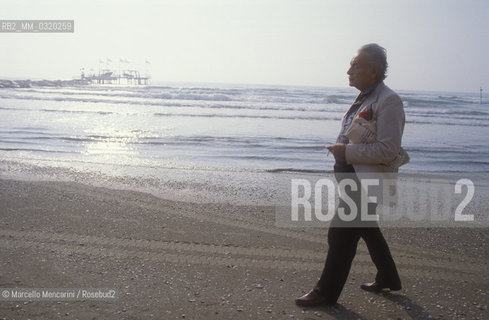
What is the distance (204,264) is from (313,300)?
120cm

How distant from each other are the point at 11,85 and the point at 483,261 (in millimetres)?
59622

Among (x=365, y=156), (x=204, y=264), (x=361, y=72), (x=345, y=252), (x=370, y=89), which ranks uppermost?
(x=361, y=72)

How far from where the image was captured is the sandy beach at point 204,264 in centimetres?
320

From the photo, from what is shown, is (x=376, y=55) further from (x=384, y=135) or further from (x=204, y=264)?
(x=204, y=264)

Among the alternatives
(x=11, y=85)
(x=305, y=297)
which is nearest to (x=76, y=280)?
(x=305, y=297)

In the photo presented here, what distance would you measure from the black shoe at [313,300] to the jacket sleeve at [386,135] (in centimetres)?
115

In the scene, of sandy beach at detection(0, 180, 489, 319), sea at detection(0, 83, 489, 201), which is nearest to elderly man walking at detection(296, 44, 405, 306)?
sandy beach at detection(0, 180, 489, 319)

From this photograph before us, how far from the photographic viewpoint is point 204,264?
4043 millimetres

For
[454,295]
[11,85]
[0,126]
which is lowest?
[454,295]

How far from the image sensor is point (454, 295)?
11.6 feet

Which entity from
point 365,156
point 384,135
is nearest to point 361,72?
point 384,135

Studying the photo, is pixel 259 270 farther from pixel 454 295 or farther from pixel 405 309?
pixel 454 295

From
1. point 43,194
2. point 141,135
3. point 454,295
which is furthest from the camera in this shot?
point 141,135

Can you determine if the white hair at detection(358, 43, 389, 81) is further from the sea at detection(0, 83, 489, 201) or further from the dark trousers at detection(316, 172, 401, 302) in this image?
the sea at detection(0, 83, 489, 201)
